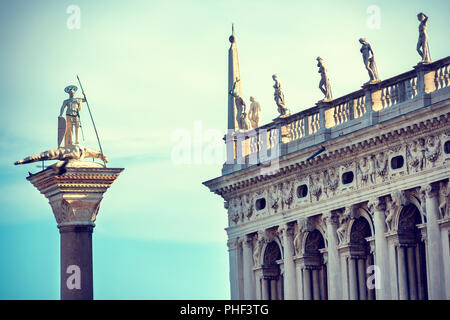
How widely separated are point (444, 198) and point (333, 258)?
7442 mm

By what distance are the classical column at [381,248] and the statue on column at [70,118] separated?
1146cm

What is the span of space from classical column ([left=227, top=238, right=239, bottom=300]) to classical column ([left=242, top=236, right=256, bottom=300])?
1.74 feet

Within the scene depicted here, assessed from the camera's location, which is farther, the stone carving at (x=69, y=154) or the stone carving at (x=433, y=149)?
the stone carving at (x=433, y=149)

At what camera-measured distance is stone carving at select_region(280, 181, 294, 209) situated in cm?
7475

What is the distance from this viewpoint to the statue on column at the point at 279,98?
76938mm

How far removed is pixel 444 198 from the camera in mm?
66250

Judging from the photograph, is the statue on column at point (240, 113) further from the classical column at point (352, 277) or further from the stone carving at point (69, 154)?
the stone carving at point (69, 154)

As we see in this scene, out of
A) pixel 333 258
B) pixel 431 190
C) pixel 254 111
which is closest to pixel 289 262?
pixel 333 258

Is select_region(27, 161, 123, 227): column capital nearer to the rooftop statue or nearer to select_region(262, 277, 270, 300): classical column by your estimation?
the rooftop statue

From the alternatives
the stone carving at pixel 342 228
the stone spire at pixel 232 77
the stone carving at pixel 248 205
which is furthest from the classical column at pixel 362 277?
the stone spire at pixel 232 77

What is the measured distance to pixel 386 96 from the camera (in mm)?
69438

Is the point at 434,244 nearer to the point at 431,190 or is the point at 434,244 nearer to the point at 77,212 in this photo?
the point at 431,190
